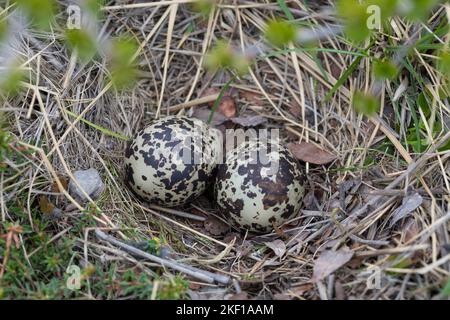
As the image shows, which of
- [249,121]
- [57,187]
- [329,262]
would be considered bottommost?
[329,262]

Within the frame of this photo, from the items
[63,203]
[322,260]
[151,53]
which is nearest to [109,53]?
[151,53]

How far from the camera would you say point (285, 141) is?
9.42 feet

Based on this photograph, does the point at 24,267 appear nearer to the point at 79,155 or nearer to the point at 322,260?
the point at 79,155

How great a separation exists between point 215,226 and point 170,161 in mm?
439

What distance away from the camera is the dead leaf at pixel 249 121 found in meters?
2.89

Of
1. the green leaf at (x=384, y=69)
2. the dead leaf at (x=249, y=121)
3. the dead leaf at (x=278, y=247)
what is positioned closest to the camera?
the green leaf at (x=384, y=69)

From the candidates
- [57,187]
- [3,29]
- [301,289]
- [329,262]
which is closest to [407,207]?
[329,262]

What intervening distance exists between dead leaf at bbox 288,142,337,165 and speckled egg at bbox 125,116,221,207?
1.41ft

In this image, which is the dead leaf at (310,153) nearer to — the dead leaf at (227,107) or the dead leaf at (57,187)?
the dead leaf at (227,107)

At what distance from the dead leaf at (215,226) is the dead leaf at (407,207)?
32.2 inches

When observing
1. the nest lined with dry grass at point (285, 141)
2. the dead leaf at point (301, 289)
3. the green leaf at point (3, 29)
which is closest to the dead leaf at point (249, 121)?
the nest lined with dry grass at point (285, 141)

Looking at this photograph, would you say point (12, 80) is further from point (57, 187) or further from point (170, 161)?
point (170, 161)

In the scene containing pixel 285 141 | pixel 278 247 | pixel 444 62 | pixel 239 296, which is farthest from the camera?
pixel 285 141

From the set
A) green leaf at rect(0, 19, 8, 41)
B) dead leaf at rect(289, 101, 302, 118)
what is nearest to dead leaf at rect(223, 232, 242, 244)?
dead leaf at rect(289, 101, 302, 118)
